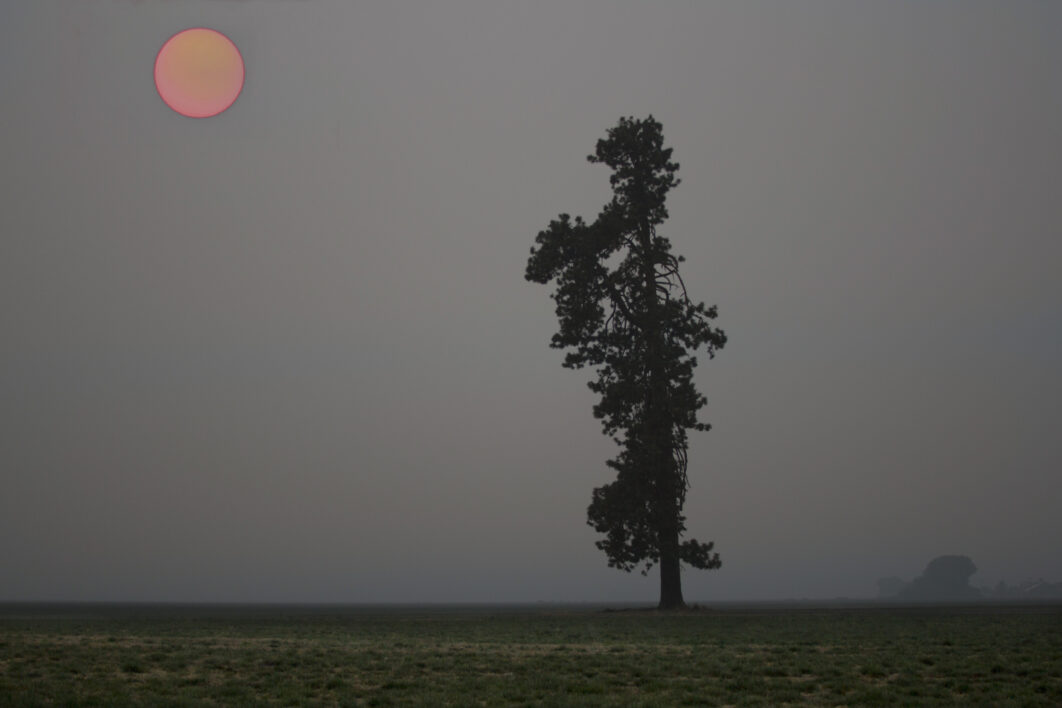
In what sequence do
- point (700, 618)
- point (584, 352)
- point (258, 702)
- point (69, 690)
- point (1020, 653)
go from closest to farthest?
point (258, 702) < point (69, 690) < point (1020, 653) < point (700, 618) < point (584, 352)

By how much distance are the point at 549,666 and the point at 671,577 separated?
27160mm

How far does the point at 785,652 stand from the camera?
23656 millimetres

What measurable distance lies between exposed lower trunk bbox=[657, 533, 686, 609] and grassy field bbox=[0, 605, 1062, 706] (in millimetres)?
14978

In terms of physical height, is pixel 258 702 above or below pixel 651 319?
below

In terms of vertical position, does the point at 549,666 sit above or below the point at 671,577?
below

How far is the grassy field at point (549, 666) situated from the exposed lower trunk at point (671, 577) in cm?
1498

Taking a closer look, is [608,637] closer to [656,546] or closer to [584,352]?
[656,546]

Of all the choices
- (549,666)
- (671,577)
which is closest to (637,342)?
(671,577)

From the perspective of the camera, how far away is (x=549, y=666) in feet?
70.3

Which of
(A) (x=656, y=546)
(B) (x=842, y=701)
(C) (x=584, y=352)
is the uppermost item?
(C) (x=584, y=352)

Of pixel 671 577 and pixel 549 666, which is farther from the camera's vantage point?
pixel 671 577

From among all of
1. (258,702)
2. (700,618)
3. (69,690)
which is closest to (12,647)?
(69,690)

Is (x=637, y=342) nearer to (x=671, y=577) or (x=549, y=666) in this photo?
(x=671, y=577)

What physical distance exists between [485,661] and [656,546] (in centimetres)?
2592
